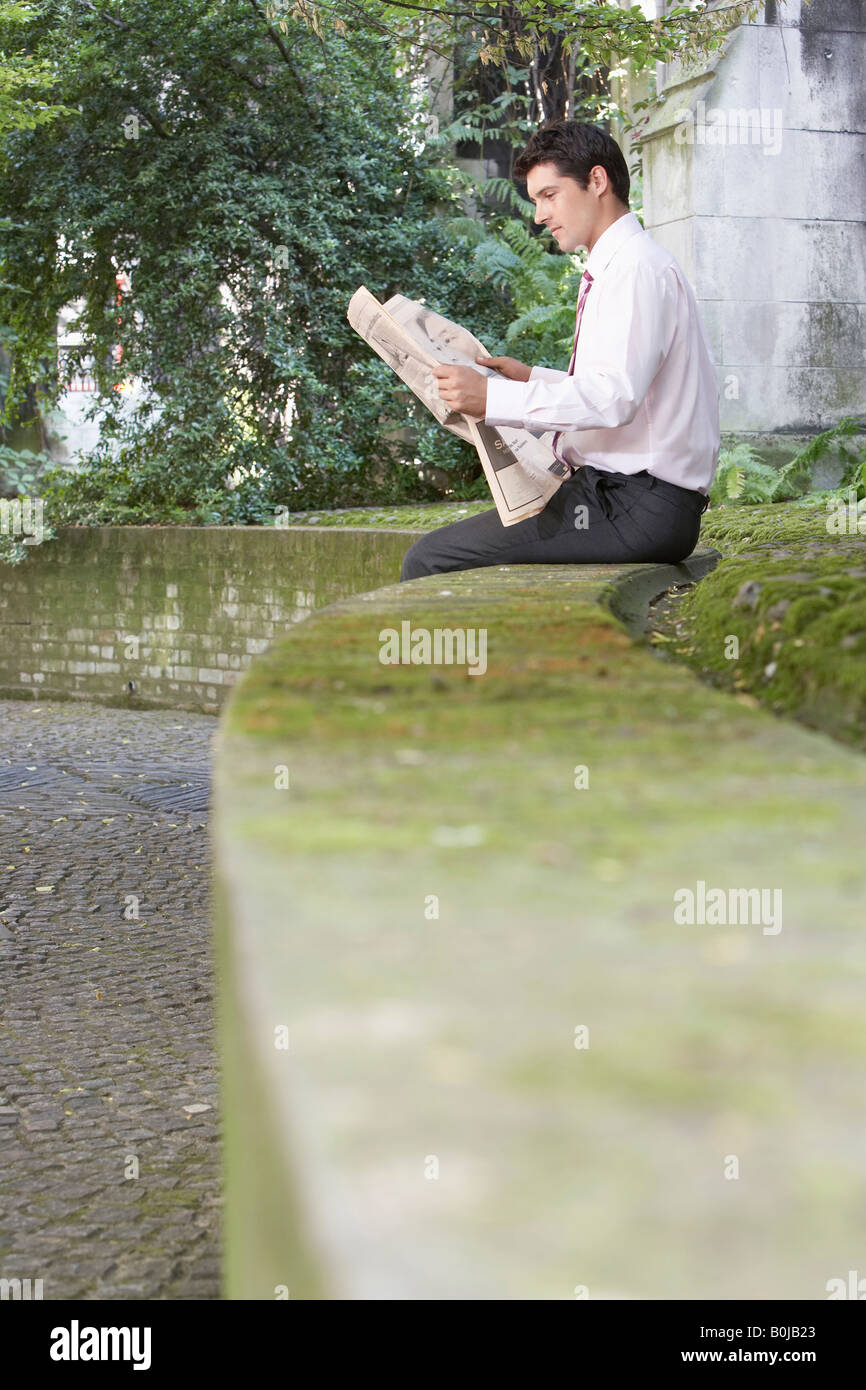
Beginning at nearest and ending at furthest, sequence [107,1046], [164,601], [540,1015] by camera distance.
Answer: [540,1015] → [107,1046] → [164,601]

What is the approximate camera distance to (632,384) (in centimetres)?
386

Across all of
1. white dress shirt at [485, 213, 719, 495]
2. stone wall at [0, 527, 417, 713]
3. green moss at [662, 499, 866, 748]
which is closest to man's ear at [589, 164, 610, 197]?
white dress shirt at [485, 213, 719, 495]

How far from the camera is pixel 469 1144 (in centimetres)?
79

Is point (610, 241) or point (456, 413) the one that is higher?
point (610, 241)

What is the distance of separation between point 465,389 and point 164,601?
9.31 m

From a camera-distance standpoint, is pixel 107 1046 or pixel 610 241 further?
pixel 107 1046

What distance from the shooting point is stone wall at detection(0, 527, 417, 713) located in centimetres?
1151

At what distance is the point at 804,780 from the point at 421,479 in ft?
41.7

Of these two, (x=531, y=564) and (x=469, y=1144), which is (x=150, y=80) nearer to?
(x=531, y=564)

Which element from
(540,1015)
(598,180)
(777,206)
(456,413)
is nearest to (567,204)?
(598,180)

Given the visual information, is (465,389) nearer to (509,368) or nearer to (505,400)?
(505,400)

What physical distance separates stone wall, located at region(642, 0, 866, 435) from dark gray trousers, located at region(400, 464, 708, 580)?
610 centimetres

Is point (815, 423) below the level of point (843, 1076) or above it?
above
